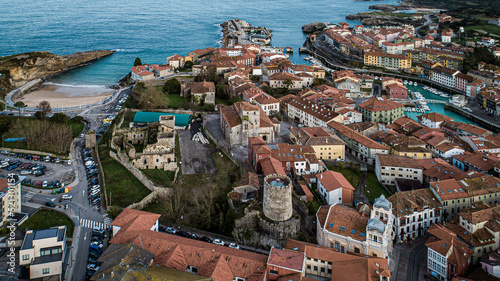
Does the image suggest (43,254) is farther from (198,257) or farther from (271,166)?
(271,166)

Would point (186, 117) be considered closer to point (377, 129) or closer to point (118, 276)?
point (377, 129)

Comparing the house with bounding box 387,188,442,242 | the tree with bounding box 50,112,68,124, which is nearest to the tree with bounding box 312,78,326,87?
the house with bounding box 387,188,442,242

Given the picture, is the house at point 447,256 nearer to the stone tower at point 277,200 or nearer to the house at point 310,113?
the stone tower at point 277,200

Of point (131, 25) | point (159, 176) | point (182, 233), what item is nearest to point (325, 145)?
point (159, 176)

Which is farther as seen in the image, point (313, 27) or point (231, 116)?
point (313, 27)

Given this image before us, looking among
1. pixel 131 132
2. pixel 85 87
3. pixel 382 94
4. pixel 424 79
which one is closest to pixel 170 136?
pixel 131 132

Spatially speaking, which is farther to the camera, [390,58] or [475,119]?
[390,58]
